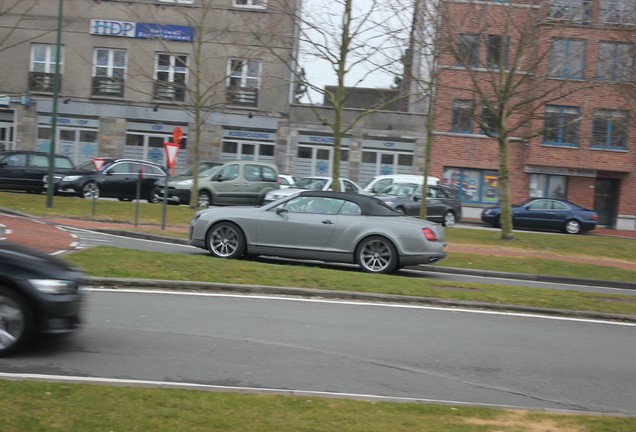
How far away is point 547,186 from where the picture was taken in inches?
1657

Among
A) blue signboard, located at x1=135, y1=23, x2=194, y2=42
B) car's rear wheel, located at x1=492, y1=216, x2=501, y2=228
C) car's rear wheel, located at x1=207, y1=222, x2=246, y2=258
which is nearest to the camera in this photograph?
car's rear wheel, located at x1=207, y1=222, x2=246, y2=258

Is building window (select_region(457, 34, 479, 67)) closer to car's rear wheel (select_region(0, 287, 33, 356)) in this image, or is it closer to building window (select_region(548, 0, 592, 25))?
building window (select_region(548, 0, 592, 25))

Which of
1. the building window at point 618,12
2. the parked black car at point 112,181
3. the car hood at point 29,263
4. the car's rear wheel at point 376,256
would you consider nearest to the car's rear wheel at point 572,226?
the building window at point 618,12

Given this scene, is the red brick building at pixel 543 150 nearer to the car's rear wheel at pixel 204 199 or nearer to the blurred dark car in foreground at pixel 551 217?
the blurred dark car in foreground at pixel 551 217

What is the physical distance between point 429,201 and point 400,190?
1266 millimetres

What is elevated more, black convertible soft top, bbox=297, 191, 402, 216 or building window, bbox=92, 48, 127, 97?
building window, bbox=92, 48, 127, 97

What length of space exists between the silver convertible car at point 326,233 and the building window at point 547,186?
28.4 meters

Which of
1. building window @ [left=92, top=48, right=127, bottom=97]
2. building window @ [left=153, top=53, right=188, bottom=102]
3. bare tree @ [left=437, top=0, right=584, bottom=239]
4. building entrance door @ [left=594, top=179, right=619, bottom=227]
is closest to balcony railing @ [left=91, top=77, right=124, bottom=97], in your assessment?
building window @ [left=92, top=48, right=127, bottom=97]

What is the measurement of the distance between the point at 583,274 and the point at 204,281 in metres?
10.2

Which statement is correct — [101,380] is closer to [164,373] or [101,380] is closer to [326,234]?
[164,373]

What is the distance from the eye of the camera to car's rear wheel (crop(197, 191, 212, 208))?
93.5 feet

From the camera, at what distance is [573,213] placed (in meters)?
34.1

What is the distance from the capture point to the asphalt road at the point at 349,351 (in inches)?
265

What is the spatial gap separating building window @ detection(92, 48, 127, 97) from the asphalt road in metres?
32.1
